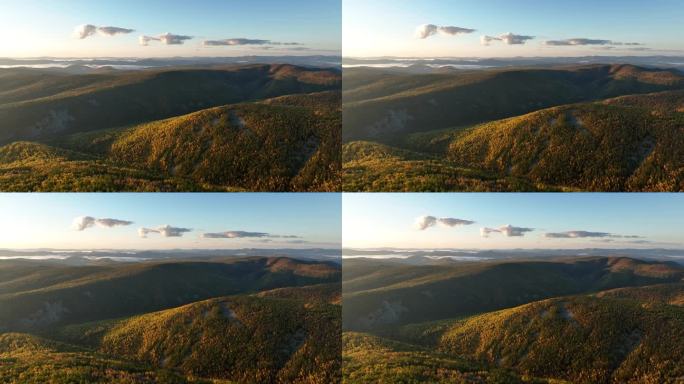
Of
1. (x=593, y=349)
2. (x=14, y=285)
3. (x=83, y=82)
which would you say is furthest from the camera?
(x=83, y=82)

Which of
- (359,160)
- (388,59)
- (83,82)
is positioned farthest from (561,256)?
(83,82)

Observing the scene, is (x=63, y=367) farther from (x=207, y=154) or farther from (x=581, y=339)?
(x=581, y=339)

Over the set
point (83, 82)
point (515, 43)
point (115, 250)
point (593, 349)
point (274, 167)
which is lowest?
point (593, 349)

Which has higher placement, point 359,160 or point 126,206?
point 359,160

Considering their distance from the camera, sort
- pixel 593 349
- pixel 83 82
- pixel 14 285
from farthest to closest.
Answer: pixel 83 82 < pixel 14 285 < pixel 593 349

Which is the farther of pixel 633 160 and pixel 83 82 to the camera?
pixel 83 82

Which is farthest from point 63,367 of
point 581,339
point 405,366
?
point 581,339

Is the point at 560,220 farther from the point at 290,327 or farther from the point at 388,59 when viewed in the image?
the point at 290,327
